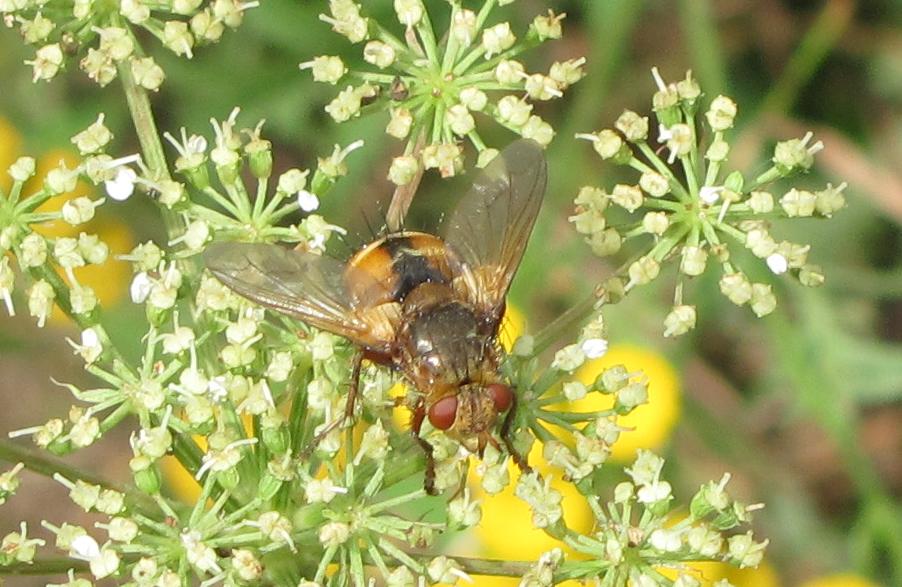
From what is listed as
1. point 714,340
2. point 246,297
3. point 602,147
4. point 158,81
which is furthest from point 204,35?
point 714,340

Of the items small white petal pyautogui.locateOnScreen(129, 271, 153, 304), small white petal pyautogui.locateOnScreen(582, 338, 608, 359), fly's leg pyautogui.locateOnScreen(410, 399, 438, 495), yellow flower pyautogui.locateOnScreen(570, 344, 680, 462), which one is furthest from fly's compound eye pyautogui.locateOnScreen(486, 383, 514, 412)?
yellow flower pyautogui.locateOnScreen(570, 344, 680, 462)

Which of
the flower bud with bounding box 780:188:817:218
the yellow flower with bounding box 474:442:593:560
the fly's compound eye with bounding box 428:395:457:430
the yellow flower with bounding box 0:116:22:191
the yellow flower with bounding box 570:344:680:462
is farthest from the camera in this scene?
the yellow flower with bounding box 0:116:22:191

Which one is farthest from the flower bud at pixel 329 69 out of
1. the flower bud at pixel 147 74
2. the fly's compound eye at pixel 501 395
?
the fly's compound eye at pixel 501 395

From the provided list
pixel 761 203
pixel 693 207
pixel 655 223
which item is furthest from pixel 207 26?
pixel 761 203

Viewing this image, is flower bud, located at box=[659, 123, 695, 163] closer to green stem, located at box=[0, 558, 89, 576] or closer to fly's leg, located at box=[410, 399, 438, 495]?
fly's leg, located at box=[410, 399, 438, 495]

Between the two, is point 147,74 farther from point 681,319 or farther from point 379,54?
point 681,319

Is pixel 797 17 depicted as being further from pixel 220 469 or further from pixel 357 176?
pixel 220 469
